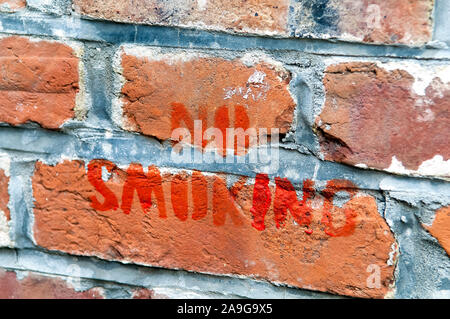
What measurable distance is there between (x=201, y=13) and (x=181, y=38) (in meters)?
0.03

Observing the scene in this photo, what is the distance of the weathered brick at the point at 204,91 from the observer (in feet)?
1.27

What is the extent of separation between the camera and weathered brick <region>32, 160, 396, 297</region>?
40 cm

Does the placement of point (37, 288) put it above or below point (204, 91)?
below

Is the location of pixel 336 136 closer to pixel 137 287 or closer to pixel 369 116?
pixel 369 116

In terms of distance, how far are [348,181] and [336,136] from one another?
46 millimetres

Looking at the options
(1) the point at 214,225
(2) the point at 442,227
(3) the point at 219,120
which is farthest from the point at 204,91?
(2) the point at 442,227

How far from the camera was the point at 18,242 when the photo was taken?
1.57ft

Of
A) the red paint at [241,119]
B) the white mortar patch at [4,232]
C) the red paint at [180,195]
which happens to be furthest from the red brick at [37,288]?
the red paint at [241,119]

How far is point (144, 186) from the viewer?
43 centimetres

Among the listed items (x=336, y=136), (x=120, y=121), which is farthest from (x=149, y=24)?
(x=336, y=136)

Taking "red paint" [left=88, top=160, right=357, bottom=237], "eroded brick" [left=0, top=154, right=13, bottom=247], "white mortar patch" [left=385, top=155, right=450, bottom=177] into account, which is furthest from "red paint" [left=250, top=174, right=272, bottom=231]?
"eroded brick" [left=0, top=154, right=13, bottom=247]

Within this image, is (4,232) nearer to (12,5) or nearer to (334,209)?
(12,5)

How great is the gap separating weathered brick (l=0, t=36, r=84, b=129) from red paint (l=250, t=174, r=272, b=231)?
0.62 feet

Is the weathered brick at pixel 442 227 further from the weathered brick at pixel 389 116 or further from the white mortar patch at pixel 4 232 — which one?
the white mortar patch at pixel 4 232
